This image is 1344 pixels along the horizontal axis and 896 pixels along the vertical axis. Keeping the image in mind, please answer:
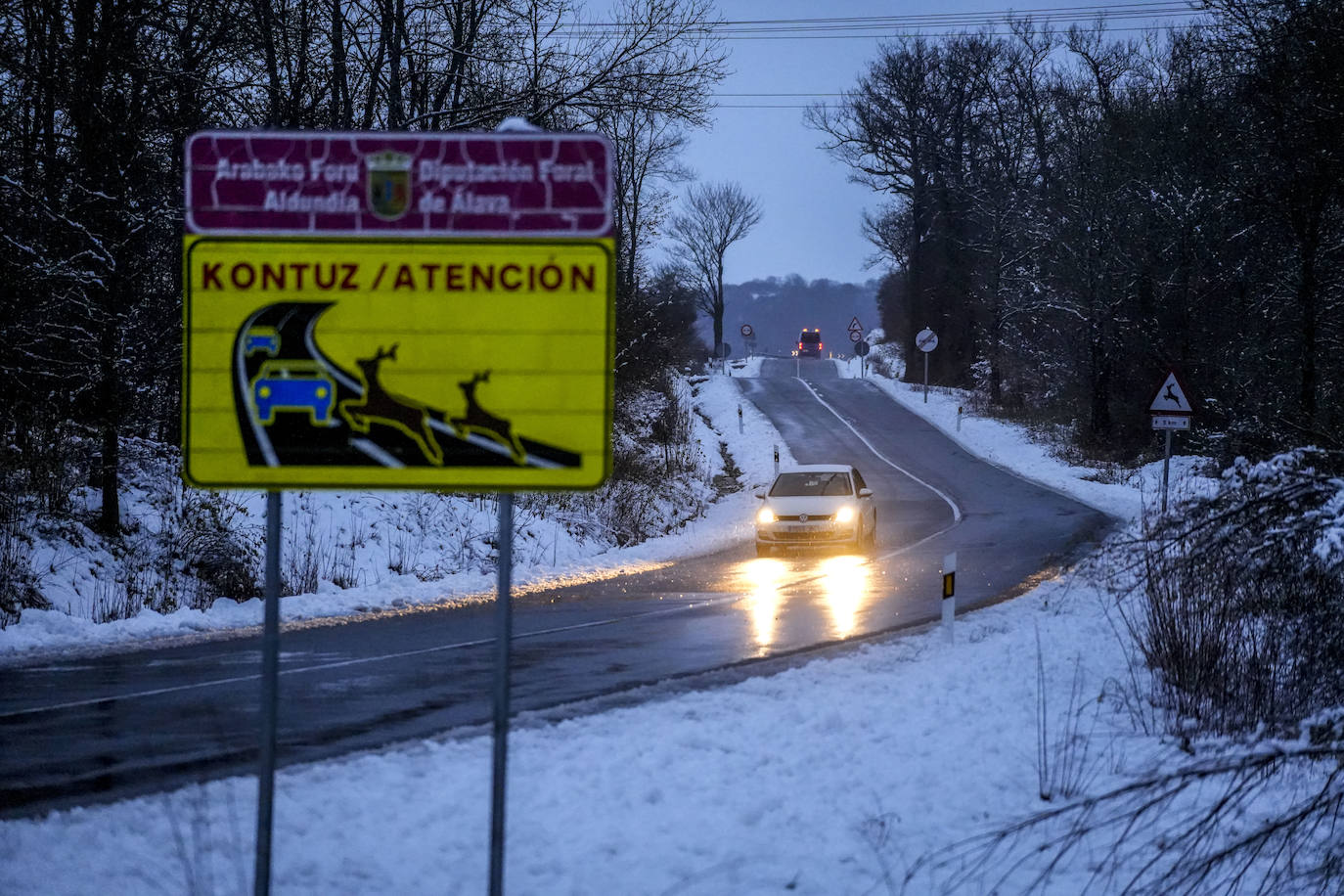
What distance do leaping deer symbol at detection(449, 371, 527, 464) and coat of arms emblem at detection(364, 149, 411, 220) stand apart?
55 centimetres

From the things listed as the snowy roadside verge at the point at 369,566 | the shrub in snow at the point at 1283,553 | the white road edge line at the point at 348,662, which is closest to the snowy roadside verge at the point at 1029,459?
the snowy roadside verge at the point at 369,566

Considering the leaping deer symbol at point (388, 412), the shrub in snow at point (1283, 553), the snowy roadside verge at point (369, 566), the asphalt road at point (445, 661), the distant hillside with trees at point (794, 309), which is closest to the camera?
the leaping deer symbol at point (388, 412)

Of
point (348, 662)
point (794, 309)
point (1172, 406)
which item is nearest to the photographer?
point (348, 662)

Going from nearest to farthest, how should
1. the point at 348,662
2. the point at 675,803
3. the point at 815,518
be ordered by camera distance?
1. the point at 675,803
2. the point at 348,662
3. the point at 815,518

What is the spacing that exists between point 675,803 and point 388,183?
3.77m

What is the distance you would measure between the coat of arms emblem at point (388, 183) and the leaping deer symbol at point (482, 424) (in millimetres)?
552

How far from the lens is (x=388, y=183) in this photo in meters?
3.66

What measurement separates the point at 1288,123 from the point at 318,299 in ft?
51.7

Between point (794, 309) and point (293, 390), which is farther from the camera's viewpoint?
point (794, 309)

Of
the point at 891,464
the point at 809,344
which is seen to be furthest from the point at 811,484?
the point at 809,344

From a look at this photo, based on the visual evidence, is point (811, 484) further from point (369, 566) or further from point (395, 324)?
point (395, 324)

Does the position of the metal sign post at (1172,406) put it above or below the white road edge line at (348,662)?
above

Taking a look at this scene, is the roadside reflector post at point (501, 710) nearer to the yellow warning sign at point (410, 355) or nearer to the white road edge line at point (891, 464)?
the yellow warning sign at point (410, 355)

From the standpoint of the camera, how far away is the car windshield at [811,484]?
22891 millimetres
